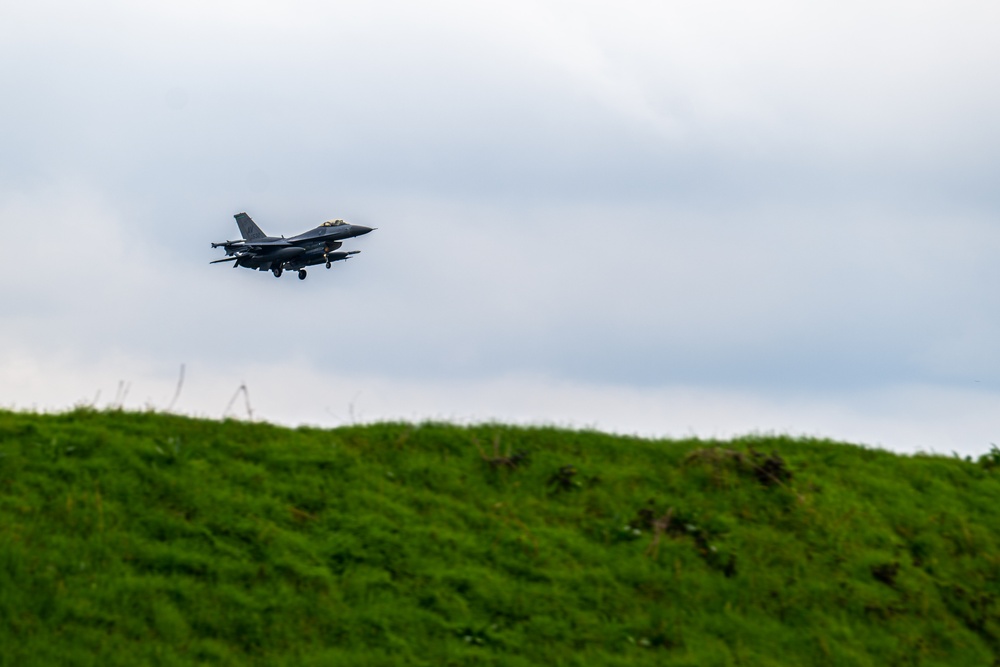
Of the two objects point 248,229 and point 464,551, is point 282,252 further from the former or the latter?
point 464,551

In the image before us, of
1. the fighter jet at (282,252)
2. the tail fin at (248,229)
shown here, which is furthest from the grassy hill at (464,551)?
the tail fin at (248,229)

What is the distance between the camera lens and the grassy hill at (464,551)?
36.3 feet

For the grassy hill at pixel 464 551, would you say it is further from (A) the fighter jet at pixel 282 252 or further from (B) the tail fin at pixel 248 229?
(B) the tail fin at pixel 248 229

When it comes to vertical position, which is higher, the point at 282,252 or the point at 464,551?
the point at 282,252

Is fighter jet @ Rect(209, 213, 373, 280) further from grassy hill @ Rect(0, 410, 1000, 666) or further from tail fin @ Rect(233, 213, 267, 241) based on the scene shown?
grassy hill @ Rect(0, 410, 1000, 666)

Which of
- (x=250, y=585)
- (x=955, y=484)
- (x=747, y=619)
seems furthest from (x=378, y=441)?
(x=955, y=484)

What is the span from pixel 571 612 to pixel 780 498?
3.93 m

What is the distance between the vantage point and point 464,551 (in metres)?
12.7

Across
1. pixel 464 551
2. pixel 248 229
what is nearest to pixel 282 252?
pixel 248 229

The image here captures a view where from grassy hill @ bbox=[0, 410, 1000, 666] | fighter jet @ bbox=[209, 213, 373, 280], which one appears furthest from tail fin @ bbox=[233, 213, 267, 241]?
grassy hill @ bbox=[0, 410, 1000, 666]

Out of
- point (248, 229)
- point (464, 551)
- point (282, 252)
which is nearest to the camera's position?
point (464, 551)

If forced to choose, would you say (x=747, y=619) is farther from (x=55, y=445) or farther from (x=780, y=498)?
(x=55, y=445)

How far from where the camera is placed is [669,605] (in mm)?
12266

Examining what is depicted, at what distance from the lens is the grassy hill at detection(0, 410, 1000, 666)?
11078mm
